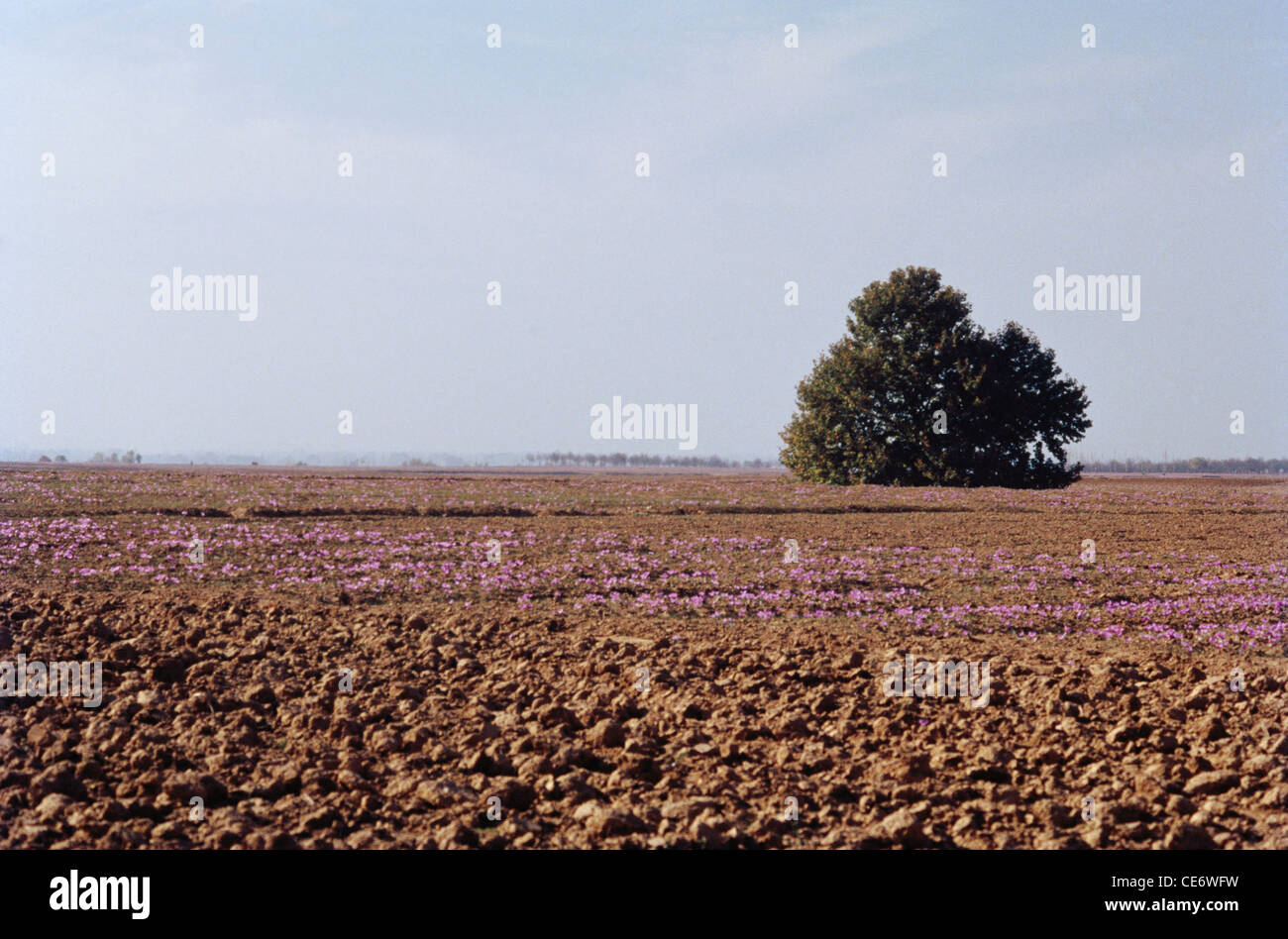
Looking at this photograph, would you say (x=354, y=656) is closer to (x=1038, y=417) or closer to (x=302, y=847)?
(x=302, y=847)

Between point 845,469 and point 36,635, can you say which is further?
point 845,469

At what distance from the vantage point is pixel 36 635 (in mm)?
10680

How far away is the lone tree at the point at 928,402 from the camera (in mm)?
42562

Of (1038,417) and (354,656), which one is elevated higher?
(1038,417)

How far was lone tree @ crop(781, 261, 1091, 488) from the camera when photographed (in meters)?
42.6

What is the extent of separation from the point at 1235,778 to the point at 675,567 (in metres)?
9.79

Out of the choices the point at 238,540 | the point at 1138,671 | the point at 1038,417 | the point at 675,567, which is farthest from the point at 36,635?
the point at 1038,417

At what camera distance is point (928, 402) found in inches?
1700

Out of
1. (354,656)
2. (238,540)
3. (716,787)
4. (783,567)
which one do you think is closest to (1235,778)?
(716,787)

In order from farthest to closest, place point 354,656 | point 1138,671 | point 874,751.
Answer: point 354,656
point 1138,671
point 874,751
